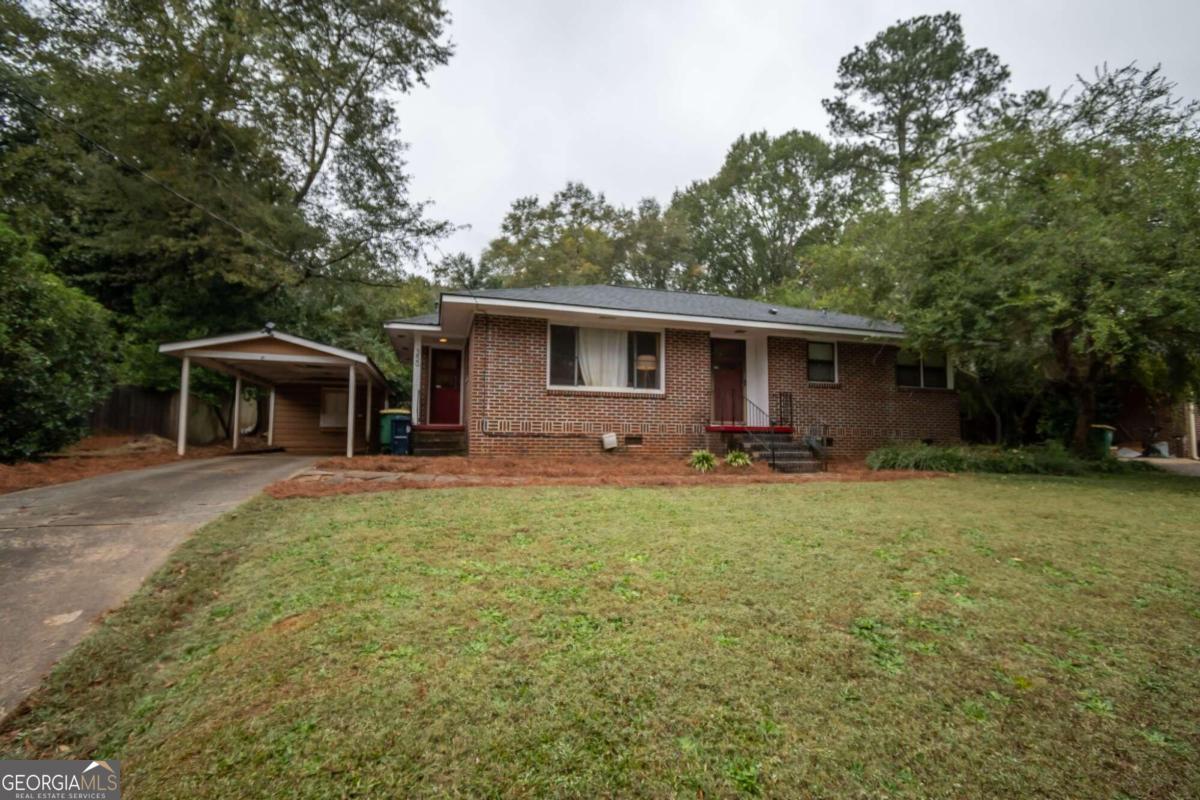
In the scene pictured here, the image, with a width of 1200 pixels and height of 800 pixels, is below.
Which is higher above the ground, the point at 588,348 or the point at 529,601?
the point at 588,348

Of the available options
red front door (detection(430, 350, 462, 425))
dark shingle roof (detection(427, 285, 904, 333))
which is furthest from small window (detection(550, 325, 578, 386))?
red front door (detection(430, 350, 462, 425))

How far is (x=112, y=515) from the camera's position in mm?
4371

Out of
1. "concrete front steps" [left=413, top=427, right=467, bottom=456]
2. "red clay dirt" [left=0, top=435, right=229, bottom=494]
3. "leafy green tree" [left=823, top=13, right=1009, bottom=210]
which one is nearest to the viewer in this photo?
"red clay dirt" [left=0, top=435, right=229, bottom=494]

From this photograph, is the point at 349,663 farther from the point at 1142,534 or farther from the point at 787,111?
the point at 787,111

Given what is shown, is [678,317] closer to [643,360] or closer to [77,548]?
[643,360]

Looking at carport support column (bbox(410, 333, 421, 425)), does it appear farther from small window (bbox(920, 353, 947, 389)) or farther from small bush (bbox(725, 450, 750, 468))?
small window (bbox(920, 353, 947, 389))

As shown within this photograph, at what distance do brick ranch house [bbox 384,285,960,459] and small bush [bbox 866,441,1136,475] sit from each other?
63.5 inches

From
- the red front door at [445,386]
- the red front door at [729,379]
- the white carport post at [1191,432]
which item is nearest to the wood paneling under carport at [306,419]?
the red front door at [445,386]

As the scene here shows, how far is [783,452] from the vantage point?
9.84m

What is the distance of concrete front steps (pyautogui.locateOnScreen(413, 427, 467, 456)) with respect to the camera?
10.3 meters

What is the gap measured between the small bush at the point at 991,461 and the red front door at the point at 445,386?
981cm

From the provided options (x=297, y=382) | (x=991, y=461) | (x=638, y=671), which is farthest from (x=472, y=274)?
(x=638, y=671)

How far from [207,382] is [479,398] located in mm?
9547

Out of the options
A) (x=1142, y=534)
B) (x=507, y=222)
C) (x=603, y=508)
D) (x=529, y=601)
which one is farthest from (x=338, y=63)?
(x=1142, y=534)
